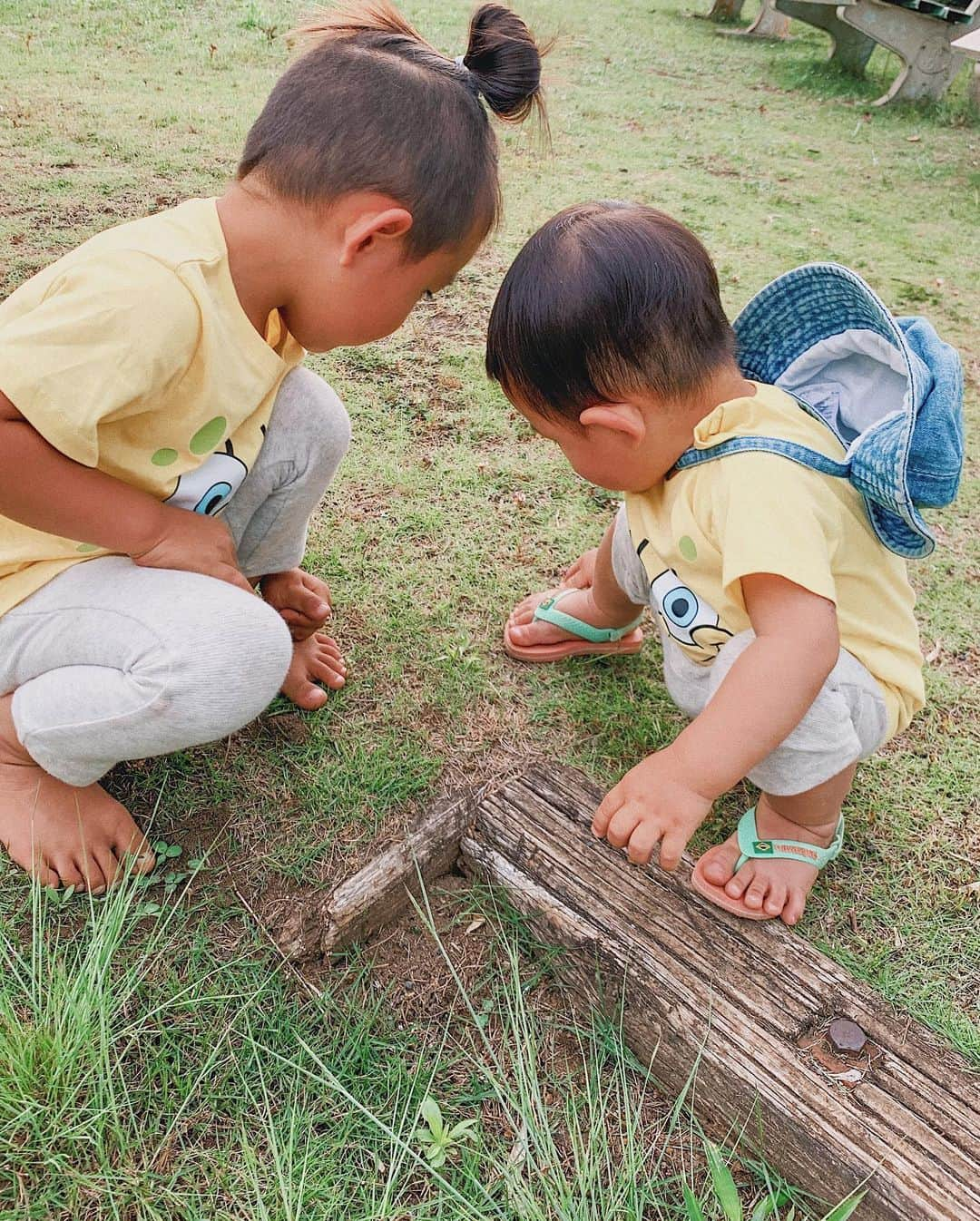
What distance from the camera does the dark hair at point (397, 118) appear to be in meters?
1.57

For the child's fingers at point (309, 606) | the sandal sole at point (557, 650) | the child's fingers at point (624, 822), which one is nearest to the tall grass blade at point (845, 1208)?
the child's fingers at point (624, 822)

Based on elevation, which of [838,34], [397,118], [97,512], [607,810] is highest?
[397,118]

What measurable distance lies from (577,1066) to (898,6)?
29.0 feet

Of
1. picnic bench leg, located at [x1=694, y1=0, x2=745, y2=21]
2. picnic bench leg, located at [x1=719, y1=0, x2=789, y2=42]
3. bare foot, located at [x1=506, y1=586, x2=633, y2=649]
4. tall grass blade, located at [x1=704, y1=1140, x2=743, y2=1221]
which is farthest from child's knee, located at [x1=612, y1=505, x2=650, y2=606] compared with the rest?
picnic bench leg, located at [x1=694, y1=0, x2=745, y2=21]

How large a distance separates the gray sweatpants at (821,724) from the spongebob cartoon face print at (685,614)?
1.4 inches

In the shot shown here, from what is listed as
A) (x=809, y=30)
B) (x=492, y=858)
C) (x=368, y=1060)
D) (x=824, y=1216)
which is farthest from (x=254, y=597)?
(x=809, y=30)

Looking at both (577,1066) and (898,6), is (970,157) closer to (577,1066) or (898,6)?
(898,6)

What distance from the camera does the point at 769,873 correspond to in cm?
179

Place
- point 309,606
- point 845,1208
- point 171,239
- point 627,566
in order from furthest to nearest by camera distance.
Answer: point 309,606 < point 627,566 < point 171,239 < point 845,1208

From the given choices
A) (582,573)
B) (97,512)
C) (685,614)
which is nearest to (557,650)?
(582,573)

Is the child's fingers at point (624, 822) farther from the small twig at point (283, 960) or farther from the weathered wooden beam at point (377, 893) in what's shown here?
the small twig at point (283, 960)

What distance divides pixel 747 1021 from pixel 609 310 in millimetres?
1165

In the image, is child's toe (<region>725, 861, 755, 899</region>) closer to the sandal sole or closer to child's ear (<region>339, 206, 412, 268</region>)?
the sandal sole

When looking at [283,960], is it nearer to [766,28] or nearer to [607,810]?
[607,810]
